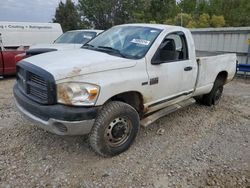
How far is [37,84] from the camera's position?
274cm

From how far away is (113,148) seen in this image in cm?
310

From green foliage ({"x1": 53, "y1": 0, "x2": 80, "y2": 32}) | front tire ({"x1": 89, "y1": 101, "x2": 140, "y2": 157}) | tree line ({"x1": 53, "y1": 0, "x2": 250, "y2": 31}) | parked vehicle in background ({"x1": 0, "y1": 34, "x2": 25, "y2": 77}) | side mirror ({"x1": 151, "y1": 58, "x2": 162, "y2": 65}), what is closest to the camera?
front tire ({"x1": 89, "y1": 101, "x2": 140, "y2": 157})

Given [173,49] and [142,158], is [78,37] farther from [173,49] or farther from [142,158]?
[142,158]

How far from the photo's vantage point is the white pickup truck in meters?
2.59

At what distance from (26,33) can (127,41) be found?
8.06 metres

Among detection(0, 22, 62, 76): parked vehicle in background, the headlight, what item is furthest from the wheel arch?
detection(0, 22, 62, 76): parked vehicle in background

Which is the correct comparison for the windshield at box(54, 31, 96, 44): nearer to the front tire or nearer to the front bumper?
the front tire

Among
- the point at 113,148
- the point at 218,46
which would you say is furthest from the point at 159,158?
the point at 218,46

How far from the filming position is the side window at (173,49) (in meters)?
3.49

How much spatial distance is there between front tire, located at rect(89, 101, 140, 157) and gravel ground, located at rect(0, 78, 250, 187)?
170 mm

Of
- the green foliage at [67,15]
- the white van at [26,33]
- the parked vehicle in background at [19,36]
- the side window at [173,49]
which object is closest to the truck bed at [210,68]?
the side window at [173,49]

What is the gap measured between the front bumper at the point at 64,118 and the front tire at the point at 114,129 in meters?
0.16

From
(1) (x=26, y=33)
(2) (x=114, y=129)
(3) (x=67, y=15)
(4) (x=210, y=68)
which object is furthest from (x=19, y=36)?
(3) (x=67, y=15)

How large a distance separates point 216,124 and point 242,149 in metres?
0.94
